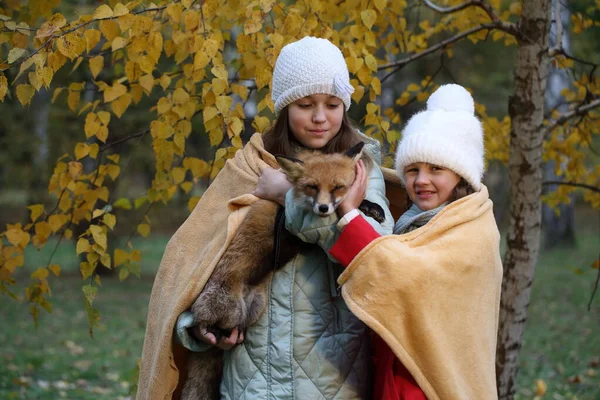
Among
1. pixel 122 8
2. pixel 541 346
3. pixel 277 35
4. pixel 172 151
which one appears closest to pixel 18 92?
pixel 122 8

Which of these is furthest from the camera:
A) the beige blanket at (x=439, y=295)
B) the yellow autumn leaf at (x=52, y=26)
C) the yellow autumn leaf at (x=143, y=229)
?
the yellow autumn leaf at (x=143, y=229)

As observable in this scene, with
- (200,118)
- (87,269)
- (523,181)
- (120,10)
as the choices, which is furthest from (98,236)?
(200,118)

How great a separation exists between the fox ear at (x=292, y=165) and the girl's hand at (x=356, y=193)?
223 mm

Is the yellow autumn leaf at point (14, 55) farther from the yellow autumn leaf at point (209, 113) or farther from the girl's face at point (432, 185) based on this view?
the girl's face at point (432, 185)

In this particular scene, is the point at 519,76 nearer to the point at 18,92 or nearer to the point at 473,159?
the point at 473,159

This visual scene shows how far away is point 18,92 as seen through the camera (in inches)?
143

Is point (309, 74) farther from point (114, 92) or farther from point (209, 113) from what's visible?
point (114, 92)

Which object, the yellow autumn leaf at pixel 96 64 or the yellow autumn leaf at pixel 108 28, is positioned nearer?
the yellow autumn leaf at pixel 108 28

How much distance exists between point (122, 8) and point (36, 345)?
7320 millimetres

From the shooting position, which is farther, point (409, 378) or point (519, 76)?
point (519, 76)

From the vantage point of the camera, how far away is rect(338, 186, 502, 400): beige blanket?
8.77 feet

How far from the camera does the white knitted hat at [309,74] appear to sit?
3.11m

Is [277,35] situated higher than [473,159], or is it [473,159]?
[277,35]

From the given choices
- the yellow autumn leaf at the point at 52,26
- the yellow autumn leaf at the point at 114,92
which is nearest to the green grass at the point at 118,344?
the yellow autumn leaf at the point at 114,92
